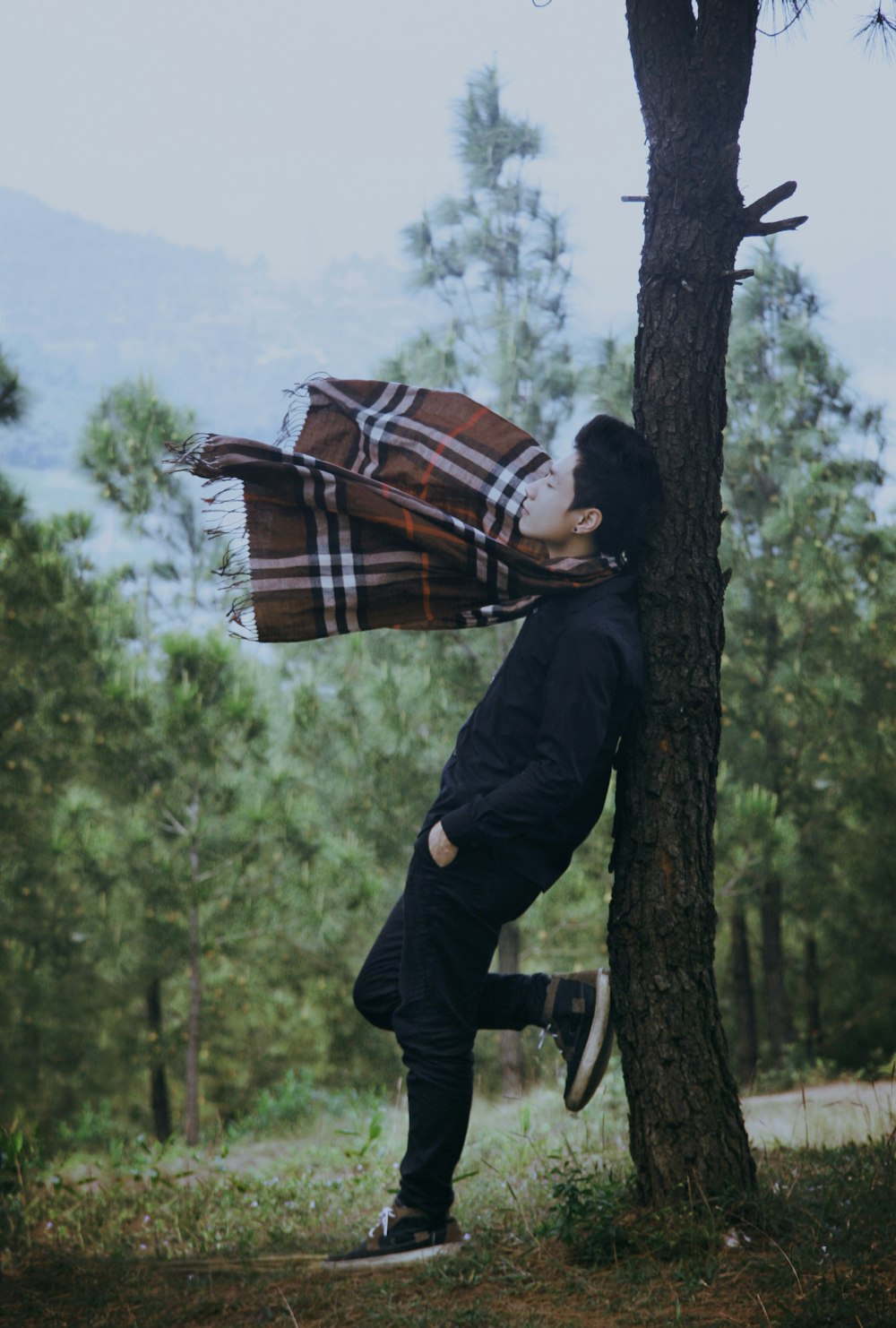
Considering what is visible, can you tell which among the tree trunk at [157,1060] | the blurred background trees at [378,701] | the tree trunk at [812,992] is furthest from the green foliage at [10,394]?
the tree trunk at [812,992]

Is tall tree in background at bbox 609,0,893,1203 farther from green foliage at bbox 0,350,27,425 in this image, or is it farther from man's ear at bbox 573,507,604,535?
green foliage at bbox 0,350,27,425

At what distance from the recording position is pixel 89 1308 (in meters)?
2.52

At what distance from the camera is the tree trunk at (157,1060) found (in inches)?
352

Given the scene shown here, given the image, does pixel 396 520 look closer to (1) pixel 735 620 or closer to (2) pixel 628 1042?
(2) pixel 628 1042

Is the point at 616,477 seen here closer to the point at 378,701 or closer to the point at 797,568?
the point at 378,701

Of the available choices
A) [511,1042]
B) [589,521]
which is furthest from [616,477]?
[511,1042]

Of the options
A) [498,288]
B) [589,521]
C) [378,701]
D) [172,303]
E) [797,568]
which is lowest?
[378,701]

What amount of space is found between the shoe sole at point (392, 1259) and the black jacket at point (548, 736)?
0.82 m

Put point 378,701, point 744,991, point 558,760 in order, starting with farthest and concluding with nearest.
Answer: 1. point 744,991
2. point 378,701
3. point 558,760

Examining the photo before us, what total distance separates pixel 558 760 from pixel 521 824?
6.1 inches

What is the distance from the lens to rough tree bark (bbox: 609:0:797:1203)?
2.52 meters

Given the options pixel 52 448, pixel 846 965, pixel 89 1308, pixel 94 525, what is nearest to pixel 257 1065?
pixel 846 965

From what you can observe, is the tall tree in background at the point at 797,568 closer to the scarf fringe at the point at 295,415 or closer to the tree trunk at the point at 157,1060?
the tree trunk at the point at 157,1060

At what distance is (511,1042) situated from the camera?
24.6 ft
